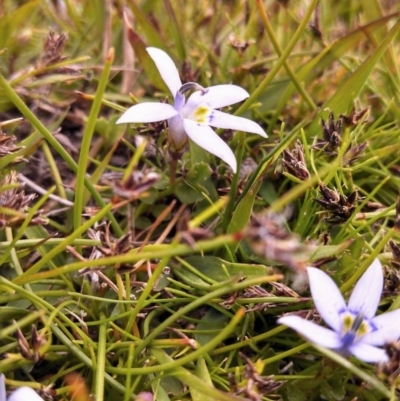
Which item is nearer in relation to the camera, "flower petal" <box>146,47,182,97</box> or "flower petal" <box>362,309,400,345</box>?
"flower petal" <box>362,309,400,345</box>

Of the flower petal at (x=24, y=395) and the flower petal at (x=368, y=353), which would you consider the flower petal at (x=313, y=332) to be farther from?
the flower petal at (x=24, y=395)

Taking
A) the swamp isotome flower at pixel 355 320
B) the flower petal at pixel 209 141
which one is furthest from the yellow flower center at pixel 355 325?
the flower petal at pixel 209 141

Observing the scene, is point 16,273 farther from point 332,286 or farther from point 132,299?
point 332,286

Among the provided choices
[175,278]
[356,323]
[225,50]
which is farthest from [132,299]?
[225,50]

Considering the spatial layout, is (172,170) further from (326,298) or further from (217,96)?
(326,298)

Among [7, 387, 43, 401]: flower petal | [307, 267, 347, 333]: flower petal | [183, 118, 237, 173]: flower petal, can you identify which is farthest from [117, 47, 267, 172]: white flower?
[7, 387, 43, 401]: flower petal

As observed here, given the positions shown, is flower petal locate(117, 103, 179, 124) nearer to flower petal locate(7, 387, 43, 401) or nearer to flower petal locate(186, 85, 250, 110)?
flower petal locate(186, 85, 250, 110)

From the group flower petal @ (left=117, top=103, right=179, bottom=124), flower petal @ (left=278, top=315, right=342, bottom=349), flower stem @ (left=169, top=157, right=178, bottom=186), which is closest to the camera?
flower petal @ (left=278, top=315, right=342, bottom=349)

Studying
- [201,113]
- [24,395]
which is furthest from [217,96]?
[24,395]
